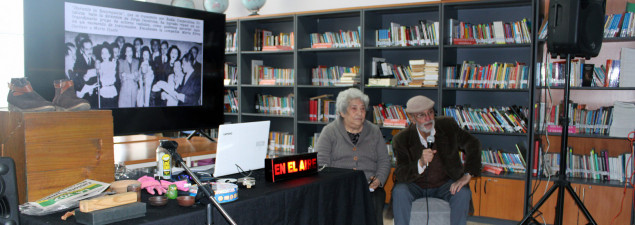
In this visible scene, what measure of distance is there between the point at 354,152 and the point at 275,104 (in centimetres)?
228

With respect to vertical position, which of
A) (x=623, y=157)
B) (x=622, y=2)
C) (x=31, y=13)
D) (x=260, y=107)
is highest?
(x=622, y=2)

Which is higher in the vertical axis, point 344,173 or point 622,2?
point 622,2

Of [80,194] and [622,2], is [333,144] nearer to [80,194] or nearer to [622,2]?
[80,194]

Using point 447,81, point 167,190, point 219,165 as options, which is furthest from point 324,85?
point 167,190

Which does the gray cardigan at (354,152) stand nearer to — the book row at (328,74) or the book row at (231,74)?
the book row at (328,74)

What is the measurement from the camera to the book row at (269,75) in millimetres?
5457

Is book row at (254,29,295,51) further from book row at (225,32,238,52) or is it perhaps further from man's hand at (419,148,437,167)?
man's hand at (419,148,437,167)

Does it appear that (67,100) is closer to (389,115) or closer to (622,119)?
(389,115)

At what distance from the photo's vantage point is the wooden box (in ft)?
5.86

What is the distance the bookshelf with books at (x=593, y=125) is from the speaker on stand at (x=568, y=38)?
113 cm

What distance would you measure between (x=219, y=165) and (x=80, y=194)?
660 millimetres

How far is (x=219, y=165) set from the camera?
89.7 inches

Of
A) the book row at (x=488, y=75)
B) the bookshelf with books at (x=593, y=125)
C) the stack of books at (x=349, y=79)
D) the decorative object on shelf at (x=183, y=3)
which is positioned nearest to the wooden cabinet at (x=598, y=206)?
the bookshelf with books at (x=593, y=125)

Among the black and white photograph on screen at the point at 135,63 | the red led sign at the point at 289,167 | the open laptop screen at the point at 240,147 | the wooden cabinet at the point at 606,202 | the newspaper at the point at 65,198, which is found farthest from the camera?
the wooden cabinet at the point at 606,202
